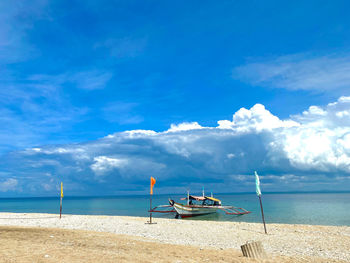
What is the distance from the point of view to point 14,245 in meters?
13.2

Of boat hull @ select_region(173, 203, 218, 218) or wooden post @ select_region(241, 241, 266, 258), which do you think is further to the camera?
boat hull @ select_region(173, 203, 218, 218)

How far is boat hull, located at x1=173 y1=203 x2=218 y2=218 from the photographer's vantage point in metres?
47.9

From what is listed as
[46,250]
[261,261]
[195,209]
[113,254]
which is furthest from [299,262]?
[195,209]

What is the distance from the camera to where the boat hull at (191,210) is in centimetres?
4791

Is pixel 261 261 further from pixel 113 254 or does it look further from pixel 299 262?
pixel 113 254

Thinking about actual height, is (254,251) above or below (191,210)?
above

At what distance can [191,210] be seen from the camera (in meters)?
49.3

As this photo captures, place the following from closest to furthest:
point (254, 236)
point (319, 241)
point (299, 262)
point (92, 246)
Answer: point (299, 262)
point (92, 246)
point (319, 241)
point (254, 236)

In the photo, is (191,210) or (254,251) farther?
(191,210)

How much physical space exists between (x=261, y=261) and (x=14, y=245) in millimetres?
11756

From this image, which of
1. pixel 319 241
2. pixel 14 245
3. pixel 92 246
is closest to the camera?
pixel 14 245

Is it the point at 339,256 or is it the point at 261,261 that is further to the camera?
the point at 339,256

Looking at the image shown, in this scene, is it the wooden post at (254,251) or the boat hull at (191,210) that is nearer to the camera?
the wooden post at (254,251)

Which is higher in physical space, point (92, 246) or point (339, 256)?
point (92, 246)
